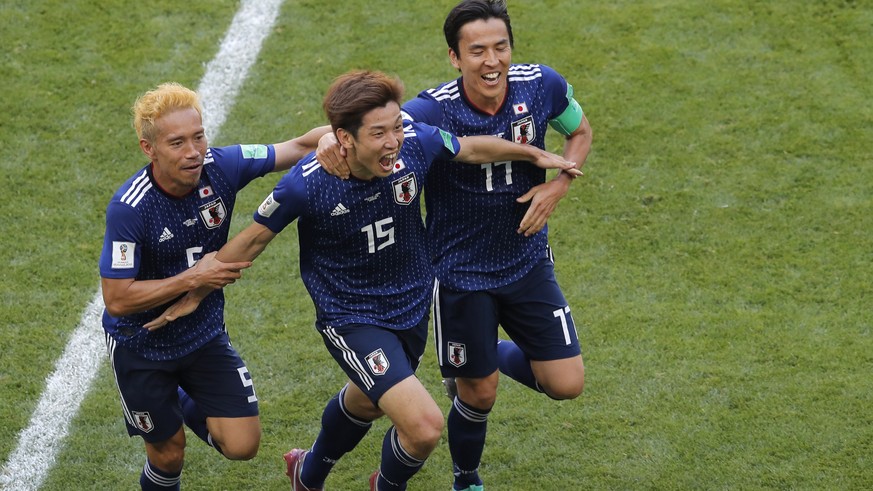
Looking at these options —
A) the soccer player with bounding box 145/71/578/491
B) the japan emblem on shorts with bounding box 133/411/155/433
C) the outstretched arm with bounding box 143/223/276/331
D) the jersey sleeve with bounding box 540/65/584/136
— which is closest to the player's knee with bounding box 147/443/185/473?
the japan emblem on shorts with bounding box 133/411/155/433

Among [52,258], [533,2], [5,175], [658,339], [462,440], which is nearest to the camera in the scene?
[462,440]

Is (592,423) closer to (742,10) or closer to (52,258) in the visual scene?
→ (52,258)

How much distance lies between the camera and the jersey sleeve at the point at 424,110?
539 centimetres

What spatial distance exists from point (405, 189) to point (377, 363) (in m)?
0.73

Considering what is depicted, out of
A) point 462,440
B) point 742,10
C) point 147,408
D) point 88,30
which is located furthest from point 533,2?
point 147,408

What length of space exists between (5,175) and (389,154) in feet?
13.7

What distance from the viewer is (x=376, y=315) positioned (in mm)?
5285

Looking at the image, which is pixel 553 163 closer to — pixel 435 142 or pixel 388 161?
pixel 435 142

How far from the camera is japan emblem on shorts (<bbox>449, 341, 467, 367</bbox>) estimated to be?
5664mm

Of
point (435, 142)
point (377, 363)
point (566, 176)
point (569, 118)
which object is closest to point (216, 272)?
point (377, 363)

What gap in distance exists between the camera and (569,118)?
19.0 ft

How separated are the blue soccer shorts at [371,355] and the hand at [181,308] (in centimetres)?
56

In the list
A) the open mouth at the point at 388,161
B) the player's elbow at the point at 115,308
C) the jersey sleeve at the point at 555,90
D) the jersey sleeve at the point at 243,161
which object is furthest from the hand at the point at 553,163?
the player's elbow at the point at 115,308

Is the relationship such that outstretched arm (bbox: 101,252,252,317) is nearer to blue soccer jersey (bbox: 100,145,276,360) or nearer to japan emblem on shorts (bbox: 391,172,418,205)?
blue soccer jersey (bbox: 100,145,276,360)
